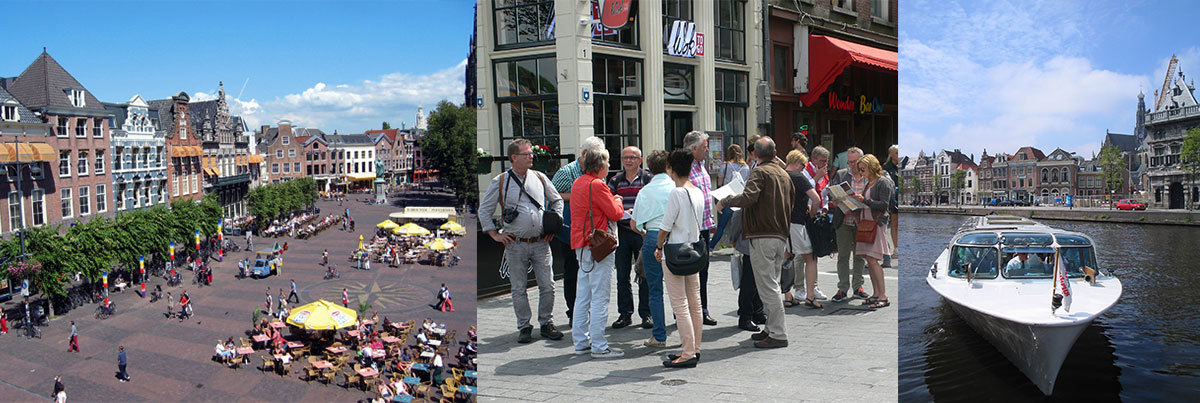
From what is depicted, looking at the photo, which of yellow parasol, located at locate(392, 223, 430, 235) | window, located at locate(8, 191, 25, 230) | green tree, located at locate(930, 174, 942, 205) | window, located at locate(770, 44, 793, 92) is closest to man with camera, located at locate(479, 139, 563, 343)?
window, located at locate(770, 44, 793, 92)

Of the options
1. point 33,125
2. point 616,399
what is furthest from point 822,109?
point 33,125

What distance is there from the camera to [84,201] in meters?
12.0

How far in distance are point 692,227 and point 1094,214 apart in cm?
274

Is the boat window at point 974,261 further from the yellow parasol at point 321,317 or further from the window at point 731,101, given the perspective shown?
the yellow parasol at point 321,317

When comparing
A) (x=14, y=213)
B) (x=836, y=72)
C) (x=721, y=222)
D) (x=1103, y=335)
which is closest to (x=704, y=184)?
(x=721, y=222)

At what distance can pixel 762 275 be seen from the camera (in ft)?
8.39

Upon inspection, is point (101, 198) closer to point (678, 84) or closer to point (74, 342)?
point (74, 342)

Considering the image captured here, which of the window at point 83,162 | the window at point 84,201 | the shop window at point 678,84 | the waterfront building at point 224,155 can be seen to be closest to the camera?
the shop window at point 678,84

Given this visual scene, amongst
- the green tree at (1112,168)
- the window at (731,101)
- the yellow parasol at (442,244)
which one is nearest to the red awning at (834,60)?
the window at (731,101)

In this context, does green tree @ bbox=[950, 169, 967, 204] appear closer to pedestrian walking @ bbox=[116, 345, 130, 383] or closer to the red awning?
the red awning

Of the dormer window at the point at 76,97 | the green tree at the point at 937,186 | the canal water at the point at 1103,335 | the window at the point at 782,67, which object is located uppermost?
the dormer window at the point at 76,97

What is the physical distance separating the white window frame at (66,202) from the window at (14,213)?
2.08 ft

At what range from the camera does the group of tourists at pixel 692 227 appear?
95.8 inches

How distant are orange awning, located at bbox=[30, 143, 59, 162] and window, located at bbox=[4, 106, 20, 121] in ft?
1.27
